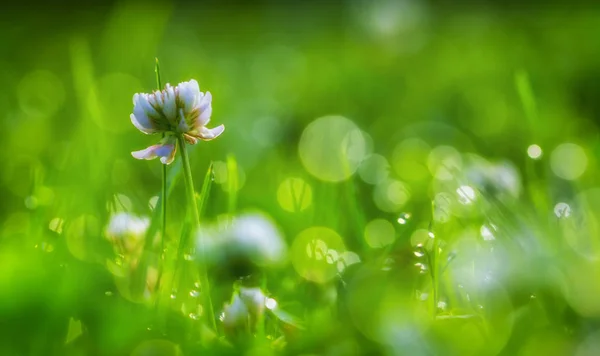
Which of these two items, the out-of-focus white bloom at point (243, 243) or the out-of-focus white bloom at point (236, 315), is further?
the out-of-focus white bloom at point (243, 243)

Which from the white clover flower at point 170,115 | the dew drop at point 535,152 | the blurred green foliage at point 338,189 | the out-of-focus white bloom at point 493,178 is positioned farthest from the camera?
the dew drop at point 535,152

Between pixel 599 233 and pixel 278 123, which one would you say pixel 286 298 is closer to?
pixel 599 233

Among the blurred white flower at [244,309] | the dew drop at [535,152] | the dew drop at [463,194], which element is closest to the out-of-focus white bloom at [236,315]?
the blurred white flower at [244,309]

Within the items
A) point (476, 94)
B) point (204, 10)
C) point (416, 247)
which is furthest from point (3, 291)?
point (204, 10)

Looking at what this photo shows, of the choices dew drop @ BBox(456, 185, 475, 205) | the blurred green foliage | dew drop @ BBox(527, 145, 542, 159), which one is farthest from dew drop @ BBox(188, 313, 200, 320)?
dew drop @ BBox(527, 145, 542, 159)

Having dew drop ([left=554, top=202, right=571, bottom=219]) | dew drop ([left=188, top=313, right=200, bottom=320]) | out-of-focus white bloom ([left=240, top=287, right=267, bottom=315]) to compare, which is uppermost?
dew drop ([left=554, top=202, right=571, bottom=219])

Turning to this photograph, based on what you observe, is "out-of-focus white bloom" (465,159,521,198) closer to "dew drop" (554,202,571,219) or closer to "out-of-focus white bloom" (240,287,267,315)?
"dew drop" (554,202,571,219)

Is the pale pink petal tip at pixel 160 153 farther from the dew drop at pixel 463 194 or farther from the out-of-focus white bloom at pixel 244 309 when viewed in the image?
the dew drop at pixel 463 194
